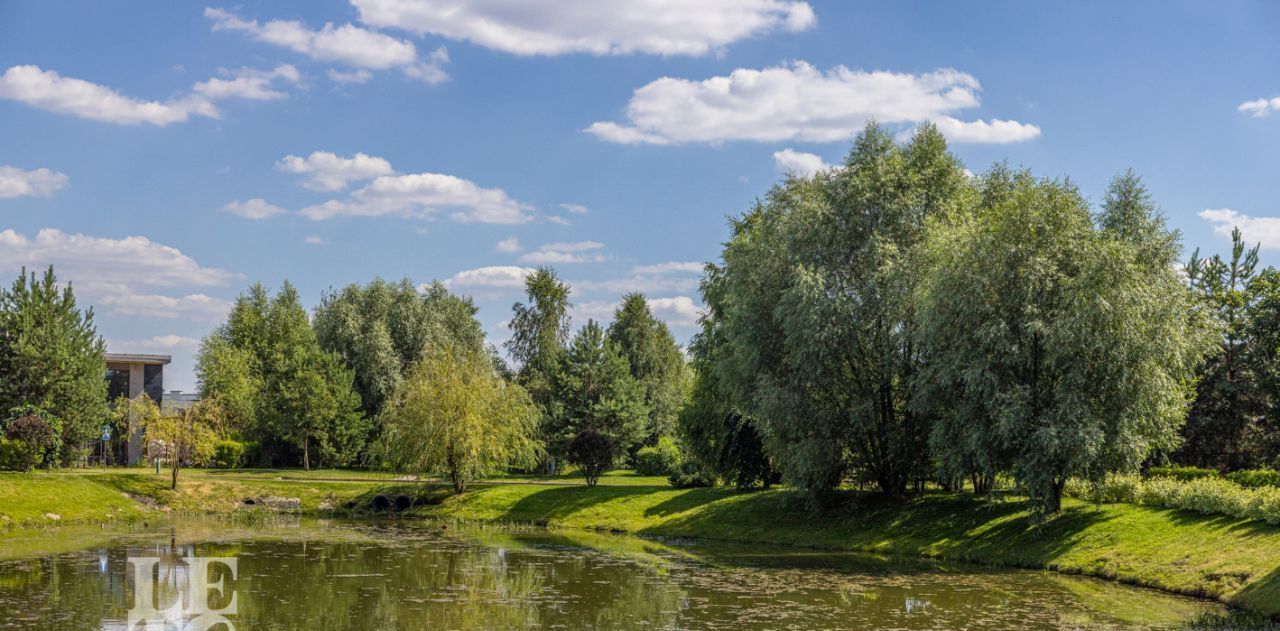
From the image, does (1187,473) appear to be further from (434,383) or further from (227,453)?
(227,453)

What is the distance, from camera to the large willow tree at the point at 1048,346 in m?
31.8

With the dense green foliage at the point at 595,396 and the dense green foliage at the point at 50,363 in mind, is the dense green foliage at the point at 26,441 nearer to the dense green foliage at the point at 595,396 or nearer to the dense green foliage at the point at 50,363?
the dense green foliage at the point at 50,363

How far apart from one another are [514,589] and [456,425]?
83.0 ft

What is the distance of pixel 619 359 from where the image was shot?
70.9m

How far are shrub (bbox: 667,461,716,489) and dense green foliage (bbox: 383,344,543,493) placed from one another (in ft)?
27.4

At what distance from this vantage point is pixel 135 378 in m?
73.6

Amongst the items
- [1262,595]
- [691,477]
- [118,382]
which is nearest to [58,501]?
[691,477]

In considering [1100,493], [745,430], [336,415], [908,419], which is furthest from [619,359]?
[1100,493]

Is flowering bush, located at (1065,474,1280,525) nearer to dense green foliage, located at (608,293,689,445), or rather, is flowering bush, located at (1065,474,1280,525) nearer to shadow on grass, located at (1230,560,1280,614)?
shadow on grass, located at (1230,560,1280,614)

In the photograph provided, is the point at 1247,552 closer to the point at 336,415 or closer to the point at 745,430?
the point at 745,430

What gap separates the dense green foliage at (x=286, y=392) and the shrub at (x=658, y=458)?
1906cm

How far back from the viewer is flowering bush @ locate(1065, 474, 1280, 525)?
2921 centimetres

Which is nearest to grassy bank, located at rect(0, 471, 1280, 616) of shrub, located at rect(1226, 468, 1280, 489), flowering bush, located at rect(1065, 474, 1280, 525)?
flowering bush, located at rect(1065, 474, 1280, 525)

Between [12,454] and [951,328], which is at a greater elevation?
[951,328]
